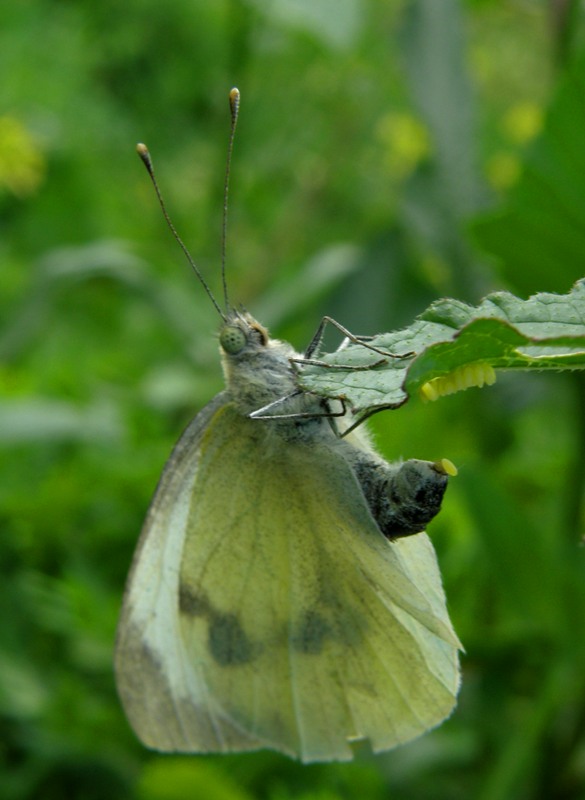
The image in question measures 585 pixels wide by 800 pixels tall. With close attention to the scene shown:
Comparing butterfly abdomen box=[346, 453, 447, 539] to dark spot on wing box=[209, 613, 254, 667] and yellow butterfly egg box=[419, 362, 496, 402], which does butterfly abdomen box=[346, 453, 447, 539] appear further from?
dark spot on wing box=[209, 613, 254, 667]

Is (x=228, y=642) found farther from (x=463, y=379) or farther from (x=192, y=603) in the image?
(x=463, y=379)

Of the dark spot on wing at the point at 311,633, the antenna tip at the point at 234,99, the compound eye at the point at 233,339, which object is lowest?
the dark spot on wing at the point at 311,633

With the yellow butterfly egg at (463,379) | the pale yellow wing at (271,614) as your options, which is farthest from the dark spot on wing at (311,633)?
the yellow butterfly egg at (463,379)

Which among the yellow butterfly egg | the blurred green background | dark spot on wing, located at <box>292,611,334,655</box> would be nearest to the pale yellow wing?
dark spot on wing, located at <box>292,611,334,655</box>

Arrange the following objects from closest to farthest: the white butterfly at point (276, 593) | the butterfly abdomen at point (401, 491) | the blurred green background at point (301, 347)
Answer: the butterfly abdomen at point (401, 491), the white butterfly at point (276, 593), the blurred green background at point (301, 347)

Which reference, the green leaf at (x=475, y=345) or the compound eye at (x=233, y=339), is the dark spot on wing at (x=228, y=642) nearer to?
the compound eye at (x=233, y=339)

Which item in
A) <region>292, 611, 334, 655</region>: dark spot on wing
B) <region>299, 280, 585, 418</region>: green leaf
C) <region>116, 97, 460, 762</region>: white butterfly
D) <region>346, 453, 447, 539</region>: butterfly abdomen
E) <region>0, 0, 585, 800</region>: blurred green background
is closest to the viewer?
<region>299, 280, 585, 418</region>: green leaf
